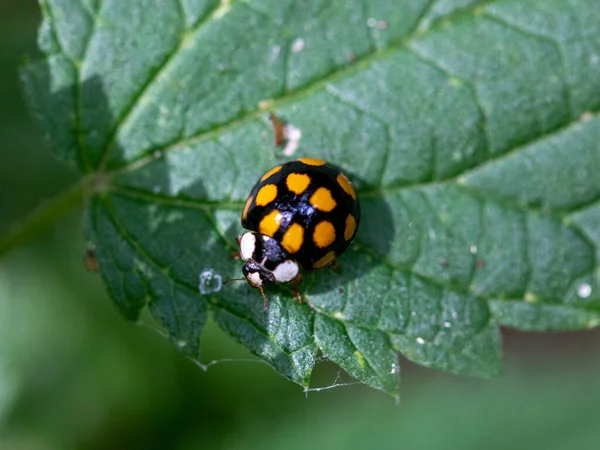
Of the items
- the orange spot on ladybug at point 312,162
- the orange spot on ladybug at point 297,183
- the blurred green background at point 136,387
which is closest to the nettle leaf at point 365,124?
the orange spot on ladybug at point 312,162

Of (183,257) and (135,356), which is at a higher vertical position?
(183,257)

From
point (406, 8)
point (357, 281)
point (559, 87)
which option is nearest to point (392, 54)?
point (406, 8)

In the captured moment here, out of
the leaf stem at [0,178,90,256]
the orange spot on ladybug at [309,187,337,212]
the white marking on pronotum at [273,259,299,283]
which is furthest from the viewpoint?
the leaf stem at [0,178,90,256]

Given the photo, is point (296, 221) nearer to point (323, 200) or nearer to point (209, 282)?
point (323, 200)

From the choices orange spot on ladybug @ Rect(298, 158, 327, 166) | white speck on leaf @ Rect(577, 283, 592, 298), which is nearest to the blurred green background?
white speck on leaf @ Rect(577, 283, 592, 298)

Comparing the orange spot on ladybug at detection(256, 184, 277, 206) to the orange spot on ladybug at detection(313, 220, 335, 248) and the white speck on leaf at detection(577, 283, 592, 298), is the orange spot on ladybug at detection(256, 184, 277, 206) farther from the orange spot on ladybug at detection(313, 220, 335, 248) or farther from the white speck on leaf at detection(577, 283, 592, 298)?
the white speck on leaf at detection(577, 283, 592, 298)

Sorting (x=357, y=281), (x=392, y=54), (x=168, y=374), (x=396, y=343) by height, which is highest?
(x=392, y=54)

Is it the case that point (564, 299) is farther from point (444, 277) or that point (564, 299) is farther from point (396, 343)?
point (396, 343)
